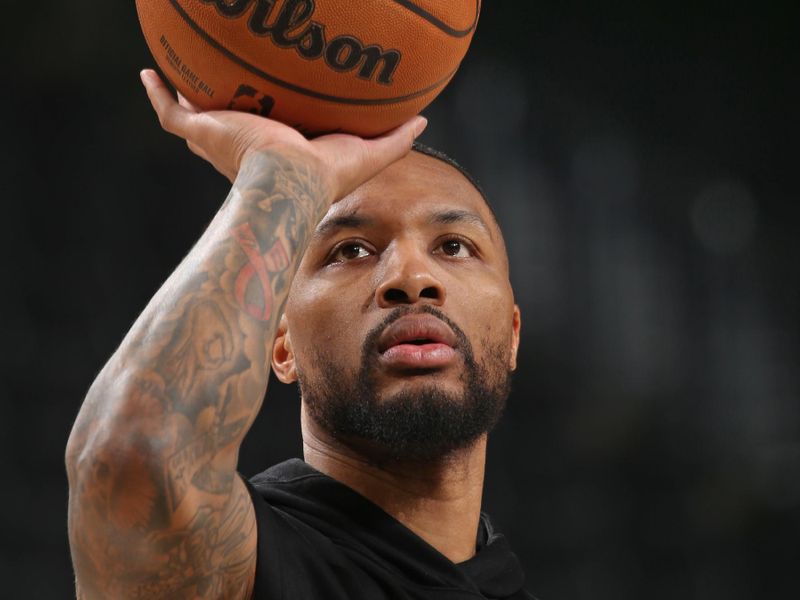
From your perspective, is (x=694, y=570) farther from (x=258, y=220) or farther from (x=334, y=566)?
(x=258, y=220)

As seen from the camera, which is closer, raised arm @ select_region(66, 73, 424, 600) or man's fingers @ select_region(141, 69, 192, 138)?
raised arm @ select_region(66, 73, 424, 600)

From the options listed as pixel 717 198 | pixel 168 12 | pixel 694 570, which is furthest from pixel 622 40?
pixel 168 12

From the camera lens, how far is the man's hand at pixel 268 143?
1476 millimetres

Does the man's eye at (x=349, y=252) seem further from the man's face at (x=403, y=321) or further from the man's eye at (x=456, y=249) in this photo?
the man's eye at (x=456, y=249)

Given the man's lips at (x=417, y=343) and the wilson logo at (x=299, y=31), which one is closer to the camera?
the wilson logo at (x=299, y=31)

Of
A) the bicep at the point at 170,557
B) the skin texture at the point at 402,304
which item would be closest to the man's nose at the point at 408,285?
the skin texture at the point at 402,304

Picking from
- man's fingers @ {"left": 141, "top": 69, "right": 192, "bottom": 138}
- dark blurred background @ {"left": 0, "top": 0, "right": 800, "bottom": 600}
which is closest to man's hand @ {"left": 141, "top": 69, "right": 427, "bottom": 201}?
man's fingers @ {"left": 141, "top": 69, "right": 192, "bottom": 138}

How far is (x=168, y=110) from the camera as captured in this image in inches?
63.0

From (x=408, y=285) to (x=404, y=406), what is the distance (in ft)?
0.66

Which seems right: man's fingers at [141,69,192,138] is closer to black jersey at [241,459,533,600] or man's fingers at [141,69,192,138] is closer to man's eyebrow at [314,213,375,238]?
man's eyebrow at [314,213,375,238]

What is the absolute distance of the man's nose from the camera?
1714 millimetres

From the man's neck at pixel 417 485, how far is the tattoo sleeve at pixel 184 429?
17.0 inches

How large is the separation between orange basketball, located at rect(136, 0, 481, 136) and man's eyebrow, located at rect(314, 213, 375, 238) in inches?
9.5

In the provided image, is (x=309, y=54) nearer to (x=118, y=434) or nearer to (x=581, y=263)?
(x=118, y=434)
